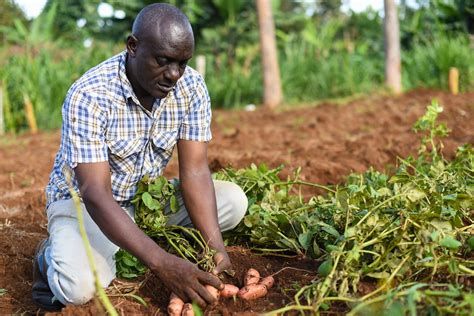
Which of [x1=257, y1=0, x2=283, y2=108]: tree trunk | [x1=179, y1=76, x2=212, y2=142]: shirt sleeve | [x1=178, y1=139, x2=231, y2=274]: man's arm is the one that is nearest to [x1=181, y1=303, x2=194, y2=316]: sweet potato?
[x1=178, y1=139, x2=231, y2=274]: man's arm

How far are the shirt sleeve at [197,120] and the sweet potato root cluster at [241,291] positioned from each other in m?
0.65

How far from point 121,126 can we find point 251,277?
0.82 metres

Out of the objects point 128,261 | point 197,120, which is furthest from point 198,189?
point 128,261

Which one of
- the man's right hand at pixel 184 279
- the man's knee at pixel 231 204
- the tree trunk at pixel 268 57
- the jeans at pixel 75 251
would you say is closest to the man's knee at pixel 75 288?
the jeans at pixel 75 251

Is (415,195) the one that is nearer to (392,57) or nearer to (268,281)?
(268,281)

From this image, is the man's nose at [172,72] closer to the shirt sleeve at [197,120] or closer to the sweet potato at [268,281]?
the shirt sleeve at [197,120]

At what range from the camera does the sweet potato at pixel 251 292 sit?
2.41 m

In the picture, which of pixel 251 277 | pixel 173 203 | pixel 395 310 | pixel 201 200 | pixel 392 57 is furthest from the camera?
pixel 392 57

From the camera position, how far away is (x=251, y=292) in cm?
241

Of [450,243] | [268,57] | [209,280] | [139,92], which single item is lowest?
[209,280]

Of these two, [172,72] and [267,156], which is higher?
[172,72]

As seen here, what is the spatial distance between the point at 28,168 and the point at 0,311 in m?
3.44

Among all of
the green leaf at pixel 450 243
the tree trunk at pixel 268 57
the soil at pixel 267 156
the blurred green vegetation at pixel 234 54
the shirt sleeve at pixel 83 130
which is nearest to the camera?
the green leaf at pixel 450 243

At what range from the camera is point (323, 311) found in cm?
217
